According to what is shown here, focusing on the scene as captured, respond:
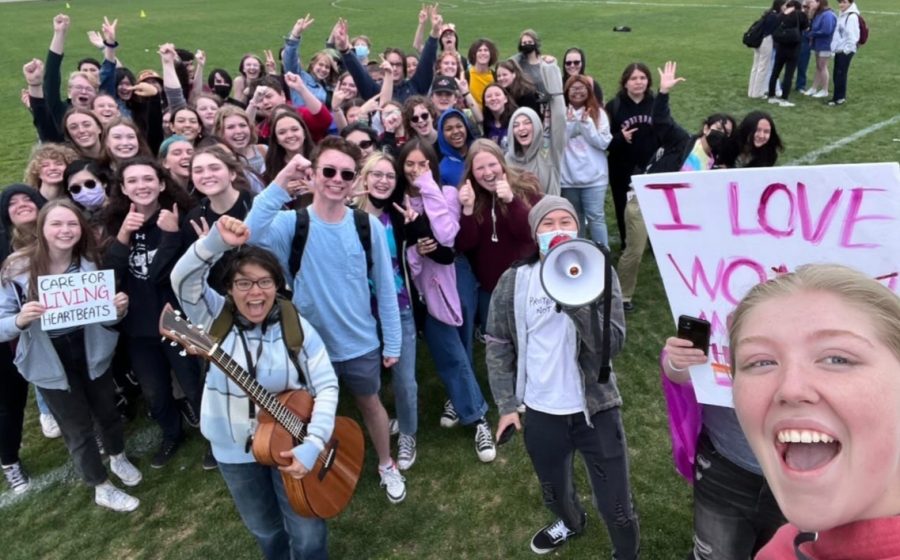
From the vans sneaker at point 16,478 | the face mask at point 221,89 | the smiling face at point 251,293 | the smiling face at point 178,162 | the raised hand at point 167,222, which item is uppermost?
the face mask at point 221,89

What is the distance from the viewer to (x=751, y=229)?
2.10m

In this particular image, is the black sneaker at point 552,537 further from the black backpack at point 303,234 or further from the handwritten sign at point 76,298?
the handwritten sign at point 76,298

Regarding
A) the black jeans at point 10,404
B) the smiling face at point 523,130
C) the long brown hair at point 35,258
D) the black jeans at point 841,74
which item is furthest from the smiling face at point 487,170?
the black jeans at point 841,74

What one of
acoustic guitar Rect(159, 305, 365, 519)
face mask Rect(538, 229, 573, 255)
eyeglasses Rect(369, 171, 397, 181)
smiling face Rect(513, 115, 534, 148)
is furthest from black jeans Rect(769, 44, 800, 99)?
acoustic guitar Rect(159, 305, 365, 519)

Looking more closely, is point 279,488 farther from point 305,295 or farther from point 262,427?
point 305,295

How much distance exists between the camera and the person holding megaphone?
2824 millimetres

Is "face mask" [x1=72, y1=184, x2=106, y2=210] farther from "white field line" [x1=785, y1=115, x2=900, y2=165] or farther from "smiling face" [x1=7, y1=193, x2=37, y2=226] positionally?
"white field line" [x1=785, y1=115, x2=900, y2=165]

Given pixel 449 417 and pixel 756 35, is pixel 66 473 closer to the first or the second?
pixel 449 417

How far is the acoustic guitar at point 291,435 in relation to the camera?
270 cm

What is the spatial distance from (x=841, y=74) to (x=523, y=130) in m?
9.94

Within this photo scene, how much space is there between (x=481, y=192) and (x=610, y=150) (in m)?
2.66

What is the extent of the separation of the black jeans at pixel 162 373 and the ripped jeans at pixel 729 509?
3.26 m

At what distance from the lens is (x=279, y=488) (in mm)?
3084

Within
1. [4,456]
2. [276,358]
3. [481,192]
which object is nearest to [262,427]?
[276,358]
